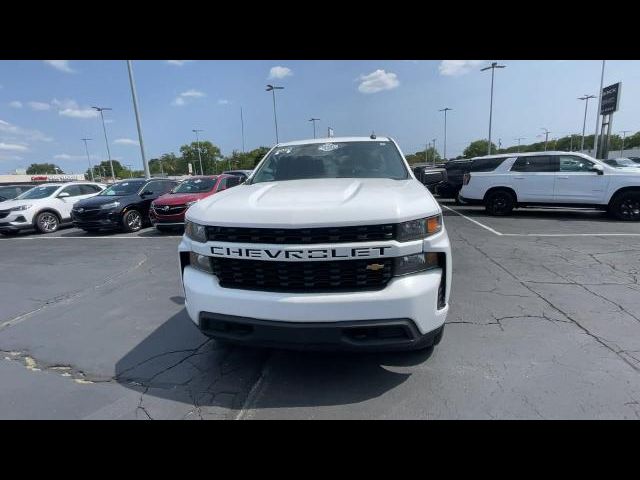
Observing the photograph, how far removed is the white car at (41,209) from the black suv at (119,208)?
1659mm

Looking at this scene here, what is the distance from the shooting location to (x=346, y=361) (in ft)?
9.54

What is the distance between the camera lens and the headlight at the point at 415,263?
223 cm

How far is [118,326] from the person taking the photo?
3887 mm

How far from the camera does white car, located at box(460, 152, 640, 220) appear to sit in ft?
30.1

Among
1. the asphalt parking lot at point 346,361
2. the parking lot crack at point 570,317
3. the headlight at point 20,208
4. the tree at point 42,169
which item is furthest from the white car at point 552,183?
the tree at point 42,169

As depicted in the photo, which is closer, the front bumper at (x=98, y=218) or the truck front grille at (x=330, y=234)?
the truck front grille at (x=330, y=234)

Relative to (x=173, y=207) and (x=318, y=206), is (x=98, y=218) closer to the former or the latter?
(x=173, y=207)

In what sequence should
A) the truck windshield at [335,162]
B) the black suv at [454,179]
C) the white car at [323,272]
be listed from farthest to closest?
the black suv at [454,179], the truck windshield at [335,162], the white car at [323,272]

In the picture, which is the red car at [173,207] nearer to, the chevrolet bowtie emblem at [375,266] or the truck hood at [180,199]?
the truck hood at [180,199]

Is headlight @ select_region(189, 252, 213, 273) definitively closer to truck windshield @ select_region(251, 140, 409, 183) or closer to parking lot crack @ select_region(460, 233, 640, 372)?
truck windshield @ select_region(251, 140, 409, 183)

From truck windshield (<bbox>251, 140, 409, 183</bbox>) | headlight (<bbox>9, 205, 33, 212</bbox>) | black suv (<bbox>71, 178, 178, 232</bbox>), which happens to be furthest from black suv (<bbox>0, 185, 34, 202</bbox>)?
truck windshield (<bbox>251, 140, 409, 183</bbox>)

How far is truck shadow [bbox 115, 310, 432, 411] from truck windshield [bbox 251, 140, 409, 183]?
186 cm
